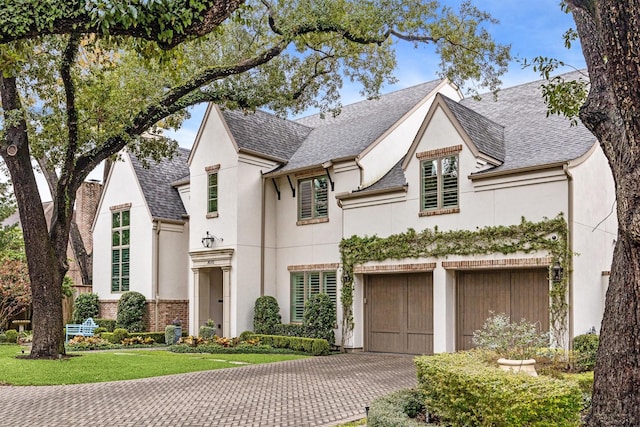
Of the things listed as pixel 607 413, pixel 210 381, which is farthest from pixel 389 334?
pixel 607 413

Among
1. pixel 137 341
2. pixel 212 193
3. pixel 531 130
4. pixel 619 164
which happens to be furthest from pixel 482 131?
pixel 137 341

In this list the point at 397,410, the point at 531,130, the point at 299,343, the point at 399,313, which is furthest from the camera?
the point at 299,343

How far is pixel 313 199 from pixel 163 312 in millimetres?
8313

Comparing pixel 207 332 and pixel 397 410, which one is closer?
pixel 397 410

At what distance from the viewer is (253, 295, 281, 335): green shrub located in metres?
21.8

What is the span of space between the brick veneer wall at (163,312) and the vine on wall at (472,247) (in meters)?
8.72

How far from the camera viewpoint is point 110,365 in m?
15.8

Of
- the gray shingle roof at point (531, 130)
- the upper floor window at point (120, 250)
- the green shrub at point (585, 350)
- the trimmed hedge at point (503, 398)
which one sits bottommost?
the green shrub at point (585, 350)

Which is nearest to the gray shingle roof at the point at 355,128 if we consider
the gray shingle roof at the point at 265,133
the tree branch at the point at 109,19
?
the gray shingle roof at the point at 265,133

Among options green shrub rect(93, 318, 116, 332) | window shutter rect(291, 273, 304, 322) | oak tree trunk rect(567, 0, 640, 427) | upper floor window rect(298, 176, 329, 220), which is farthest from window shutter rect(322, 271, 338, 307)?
oak tree trunk rect(567, 0, 640, 427)

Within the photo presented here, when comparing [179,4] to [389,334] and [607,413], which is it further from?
[389,334]

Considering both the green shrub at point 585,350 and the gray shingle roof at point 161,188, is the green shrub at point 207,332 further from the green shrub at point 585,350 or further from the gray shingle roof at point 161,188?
the green shrub at point 585,350

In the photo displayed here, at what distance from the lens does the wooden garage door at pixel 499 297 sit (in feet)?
53.3

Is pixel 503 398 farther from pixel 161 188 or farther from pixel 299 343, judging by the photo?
pixel 161 188
